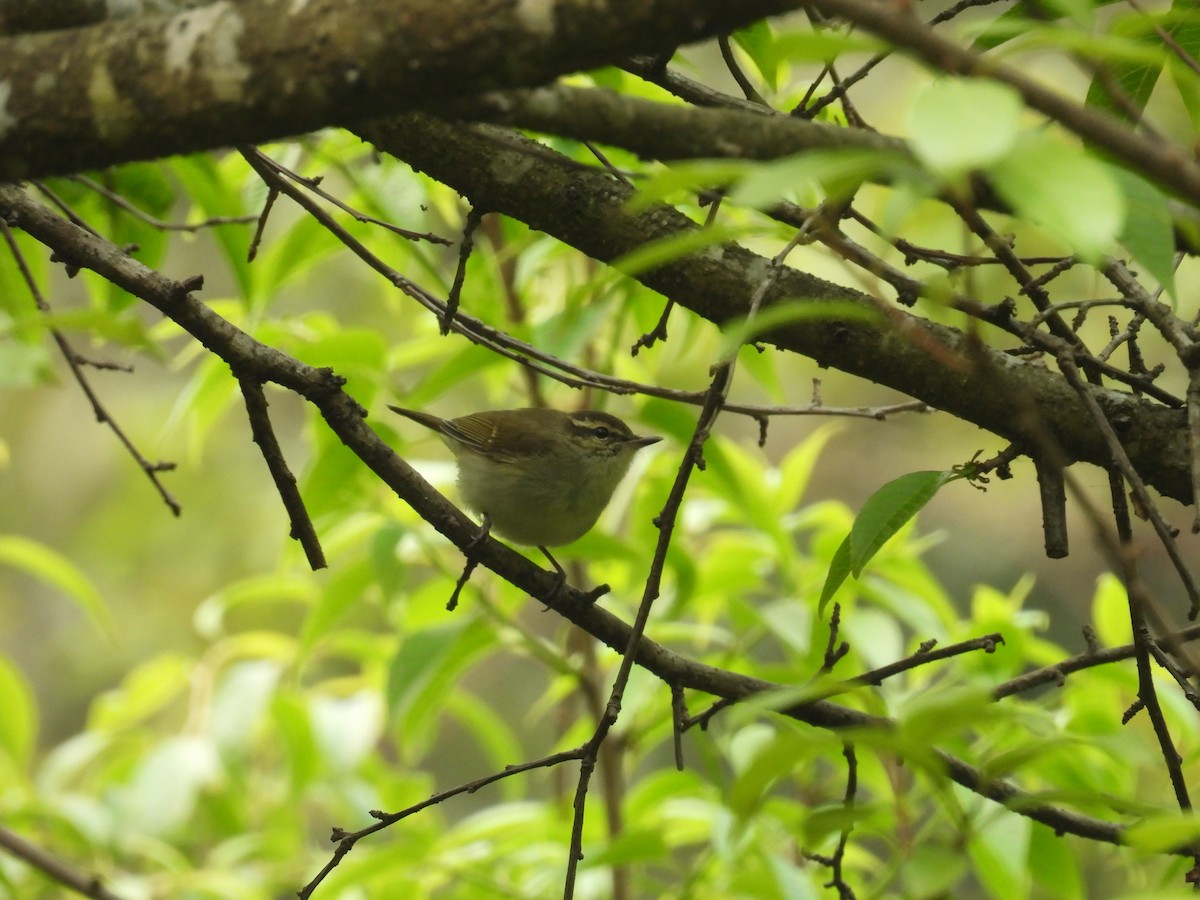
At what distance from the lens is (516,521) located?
3.88 metres

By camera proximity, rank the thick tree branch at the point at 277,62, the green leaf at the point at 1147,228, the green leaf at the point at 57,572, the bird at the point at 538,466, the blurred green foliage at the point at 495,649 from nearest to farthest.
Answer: the green leaf at the point at 1147,228 → the thick tree branch at the point at 277,62 → the blurred green foliage at the point at 495,649 → the green leaf at the point at 57,572 → the bird at the point at 538,466

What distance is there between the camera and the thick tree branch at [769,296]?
1941mm

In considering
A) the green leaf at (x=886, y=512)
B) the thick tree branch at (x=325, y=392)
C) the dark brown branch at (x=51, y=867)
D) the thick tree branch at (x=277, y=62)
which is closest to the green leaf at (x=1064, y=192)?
the thick tree branch at (x=277, y=62)

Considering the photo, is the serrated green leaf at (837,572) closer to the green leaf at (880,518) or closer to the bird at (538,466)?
the green leaf at (880,518)

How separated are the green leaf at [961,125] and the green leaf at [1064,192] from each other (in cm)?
2

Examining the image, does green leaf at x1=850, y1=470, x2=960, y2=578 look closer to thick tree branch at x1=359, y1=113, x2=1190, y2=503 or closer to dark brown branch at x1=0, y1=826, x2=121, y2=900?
thick tree branch at x1=359, y1=113, x2=1190, y2=503

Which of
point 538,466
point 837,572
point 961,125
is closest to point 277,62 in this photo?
point 961,125

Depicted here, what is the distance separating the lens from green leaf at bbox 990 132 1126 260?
0.77 m

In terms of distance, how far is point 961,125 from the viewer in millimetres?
785

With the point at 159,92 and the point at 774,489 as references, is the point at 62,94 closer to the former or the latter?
the point at 159,92

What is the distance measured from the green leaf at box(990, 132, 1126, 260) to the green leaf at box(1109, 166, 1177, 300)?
0.14 metres

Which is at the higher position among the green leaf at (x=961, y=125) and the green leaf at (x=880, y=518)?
the green leaf at (x=880, y=518)

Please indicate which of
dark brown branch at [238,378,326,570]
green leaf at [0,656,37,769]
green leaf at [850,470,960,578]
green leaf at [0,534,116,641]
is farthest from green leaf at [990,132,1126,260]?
green leaf at [0,656,37,769]

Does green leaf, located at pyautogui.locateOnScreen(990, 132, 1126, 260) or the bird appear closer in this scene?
green leaf, located at pyautogui.locateOnScreen(990, 132, 1126, 260)
